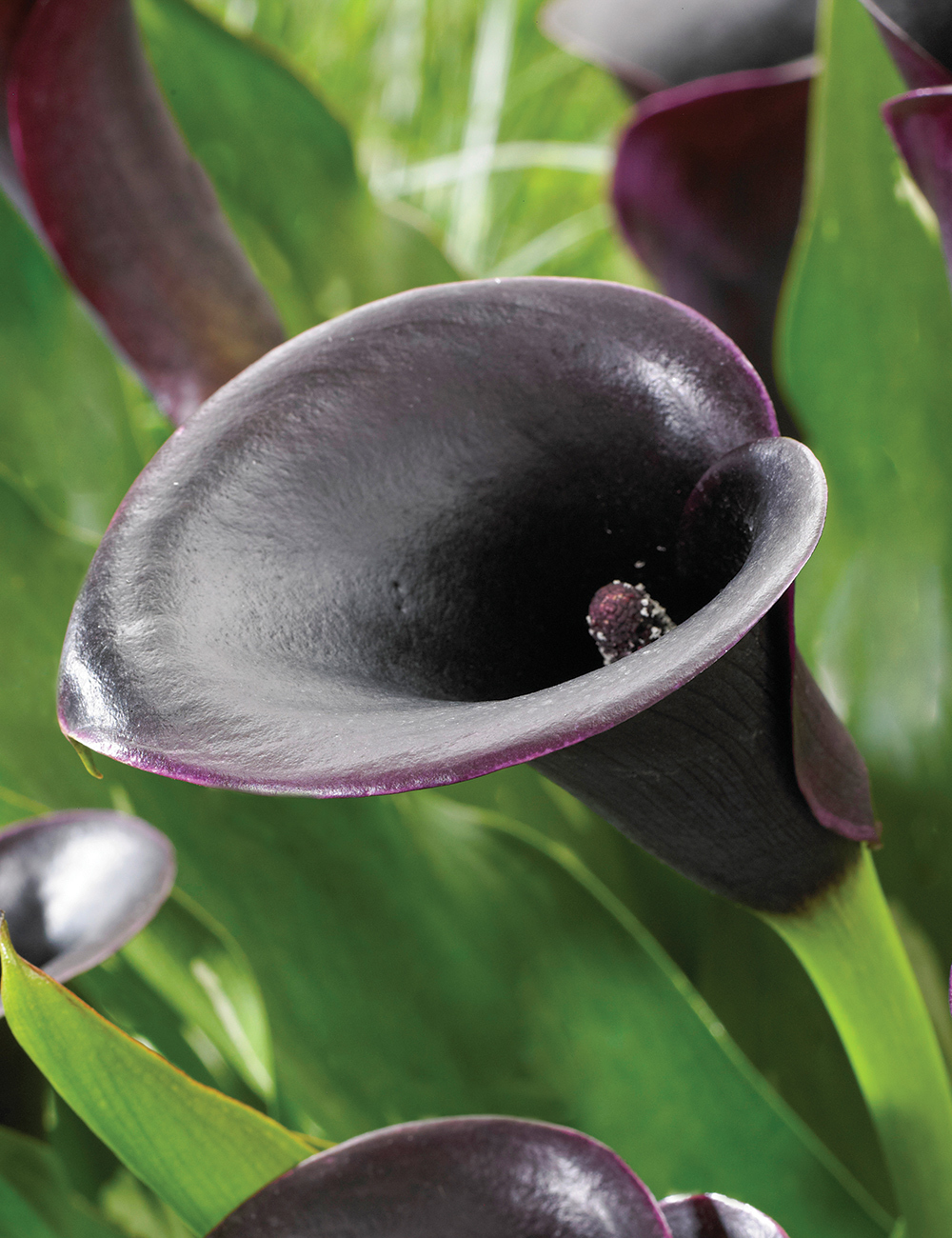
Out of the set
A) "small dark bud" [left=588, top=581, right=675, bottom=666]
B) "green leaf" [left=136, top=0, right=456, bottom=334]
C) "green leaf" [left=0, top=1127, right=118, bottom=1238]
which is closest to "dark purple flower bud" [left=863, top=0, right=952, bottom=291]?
"small dark bud" [left=588, top=581, right=675, bottom=666]

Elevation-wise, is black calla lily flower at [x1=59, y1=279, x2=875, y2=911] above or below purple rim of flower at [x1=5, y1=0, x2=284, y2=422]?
below

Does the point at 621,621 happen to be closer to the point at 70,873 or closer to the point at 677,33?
the point at 70,873

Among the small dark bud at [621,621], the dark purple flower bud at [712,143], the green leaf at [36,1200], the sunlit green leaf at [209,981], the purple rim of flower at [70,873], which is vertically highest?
the dark purple flower bud at [712,143]

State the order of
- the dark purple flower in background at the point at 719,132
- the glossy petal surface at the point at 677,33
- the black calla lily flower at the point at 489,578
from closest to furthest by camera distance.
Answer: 1. the black calla lily flower at the point at 489,578
2. the dark purple flower in background at the point at 719,132
3. the glossy petal surface at the point at 677,33

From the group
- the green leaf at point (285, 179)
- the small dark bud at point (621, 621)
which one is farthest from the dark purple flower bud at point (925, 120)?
the green leaf at point (285, 179)

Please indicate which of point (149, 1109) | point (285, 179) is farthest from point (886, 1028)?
point (285, 179)

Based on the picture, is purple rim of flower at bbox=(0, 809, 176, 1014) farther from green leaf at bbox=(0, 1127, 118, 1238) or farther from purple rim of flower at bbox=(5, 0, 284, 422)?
purple rim of flower at bbox=(5, 0, 284, 422)

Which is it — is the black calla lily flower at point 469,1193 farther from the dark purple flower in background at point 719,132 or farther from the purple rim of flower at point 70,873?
the dark purple flower in background at point 719,132
